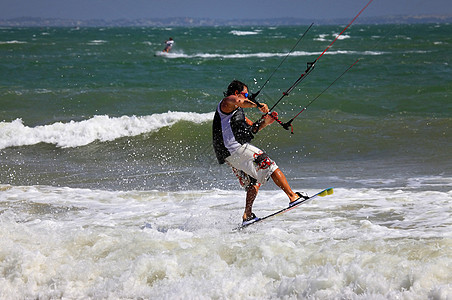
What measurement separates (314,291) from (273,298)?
1.18ft

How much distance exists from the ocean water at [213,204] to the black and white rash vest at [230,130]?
1.03 meters

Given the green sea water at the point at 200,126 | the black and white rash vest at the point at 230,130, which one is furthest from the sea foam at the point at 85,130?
the black and white rash vest at the point at 230,130

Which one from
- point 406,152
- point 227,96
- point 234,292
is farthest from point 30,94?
point 234,292

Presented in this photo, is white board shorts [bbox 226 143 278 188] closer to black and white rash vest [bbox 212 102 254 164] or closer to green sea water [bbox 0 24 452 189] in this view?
black and white rash vest [bbox 212 102 254 164]

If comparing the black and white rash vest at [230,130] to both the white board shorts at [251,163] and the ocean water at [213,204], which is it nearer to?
the white board shorts at [251,163]

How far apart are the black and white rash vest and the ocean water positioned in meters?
1.03

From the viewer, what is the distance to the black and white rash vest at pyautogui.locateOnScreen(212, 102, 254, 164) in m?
6.63

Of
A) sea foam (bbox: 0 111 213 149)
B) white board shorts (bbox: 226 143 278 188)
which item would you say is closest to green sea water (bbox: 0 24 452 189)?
sea foam (bbox: 0 111 213 149)

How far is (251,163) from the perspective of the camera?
22.2 feet

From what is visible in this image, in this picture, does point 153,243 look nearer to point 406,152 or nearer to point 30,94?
point 406,152

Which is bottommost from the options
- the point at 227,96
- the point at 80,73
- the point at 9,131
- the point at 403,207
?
the point at 80,73

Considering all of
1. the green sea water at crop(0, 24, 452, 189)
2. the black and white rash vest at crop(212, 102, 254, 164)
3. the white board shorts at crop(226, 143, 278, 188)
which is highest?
the black and white rash vest at crop(212, 102, 254, 164)

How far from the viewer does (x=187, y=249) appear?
19.7 feet

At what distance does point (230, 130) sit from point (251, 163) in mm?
464
